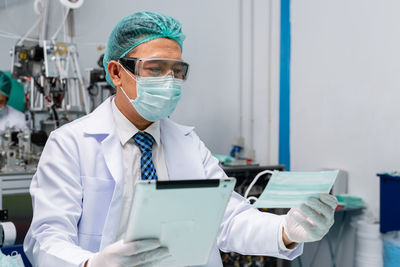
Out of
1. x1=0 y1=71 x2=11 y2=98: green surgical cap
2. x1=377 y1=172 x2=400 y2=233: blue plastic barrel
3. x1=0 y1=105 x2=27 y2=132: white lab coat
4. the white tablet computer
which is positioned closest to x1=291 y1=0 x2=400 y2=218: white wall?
x1=377 y1=172 x2=400 y2=233: blue plastic barrel

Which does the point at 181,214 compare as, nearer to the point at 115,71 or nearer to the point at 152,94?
the point at 152,94

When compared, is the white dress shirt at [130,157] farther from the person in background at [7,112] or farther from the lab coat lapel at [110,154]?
the person in background at [7,112]

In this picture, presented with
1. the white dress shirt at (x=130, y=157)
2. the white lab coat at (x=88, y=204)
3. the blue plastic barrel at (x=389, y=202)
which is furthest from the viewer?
the blue plastic barrel at (x=389, y=202)

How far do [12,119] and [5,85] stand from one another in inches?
10.5

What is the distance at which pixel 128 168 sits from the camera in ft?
4.51

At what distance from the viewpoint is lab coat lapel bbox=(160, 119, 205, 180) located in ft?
4.76

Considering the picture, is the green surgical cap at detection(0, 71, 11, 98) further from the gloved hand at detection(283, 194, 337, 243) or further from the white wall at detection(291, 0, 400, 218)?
the gloved hand at detection(283, 194, 337, 243)

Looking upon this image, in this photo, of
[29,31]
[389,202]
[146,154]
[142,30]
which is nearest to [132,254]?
[146,154]

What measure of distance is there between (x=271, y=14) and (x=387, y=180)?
1.72 meters

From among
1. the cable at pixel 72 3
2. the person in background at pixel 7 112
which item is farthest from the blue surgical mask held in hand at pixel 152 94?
the cable at pixel 72 3

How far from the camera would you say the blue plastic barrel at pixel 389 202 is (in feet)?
7.61

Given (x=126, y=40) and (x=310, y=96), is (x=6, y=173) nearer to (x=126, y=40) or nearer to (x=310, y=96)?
(x=126, y=40)

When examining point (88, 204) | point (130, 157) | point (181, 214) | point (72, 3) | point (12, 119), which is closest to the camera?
point (181, 214)

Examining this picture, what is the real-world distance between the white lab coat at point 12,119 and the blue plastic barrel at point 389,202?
243 centimetres
